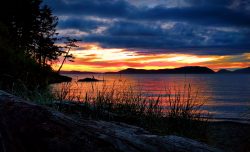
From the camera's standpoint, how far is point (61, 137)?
3.29m

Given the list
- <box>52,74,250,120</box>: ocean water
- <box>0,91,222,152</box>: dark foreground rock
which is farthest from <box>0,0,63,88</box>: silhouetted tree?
<box>0,91,222,152</box>: dark foreground rock

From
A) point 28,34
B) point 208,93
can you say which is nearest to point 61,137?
point 28,34

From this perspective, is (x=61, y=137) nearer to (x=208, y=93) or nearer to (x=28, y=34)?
(x=28, y=34)

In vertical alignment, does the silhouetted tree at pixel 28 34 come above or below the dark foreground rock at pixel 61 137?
above

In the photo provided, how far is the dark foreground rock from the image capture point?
10.6ft

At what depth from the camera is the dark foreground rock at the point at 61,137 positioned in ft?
10.6

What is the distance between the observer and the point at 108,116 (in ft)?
25.0

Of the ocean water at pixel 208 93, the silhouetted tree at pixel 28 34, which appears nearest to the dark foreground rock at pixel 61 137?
the ocean water at pixel 208 93

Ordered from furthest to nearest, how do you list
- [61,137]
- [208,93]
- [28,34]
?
[208,93]
[28,34]
[61,137]

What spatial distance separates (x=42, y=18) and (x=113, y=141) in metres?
43.6

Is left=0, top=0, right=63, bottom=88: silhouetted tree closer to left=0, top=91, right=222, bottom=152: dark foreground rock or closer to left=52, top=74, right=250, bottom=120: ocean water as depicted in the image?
left=52, top=74, right=250, bottom=120: ocean water

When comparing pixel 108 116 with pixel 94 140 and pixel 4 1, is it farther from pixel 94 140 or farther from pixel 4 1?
pixel 4 1

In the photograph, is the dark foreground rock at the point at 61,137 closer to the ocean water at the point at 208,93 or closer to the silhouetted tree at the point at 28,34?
the ocean water at the point at 208,93

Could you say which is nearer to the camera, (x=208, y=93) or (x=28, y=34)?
(x=28, y=34)
